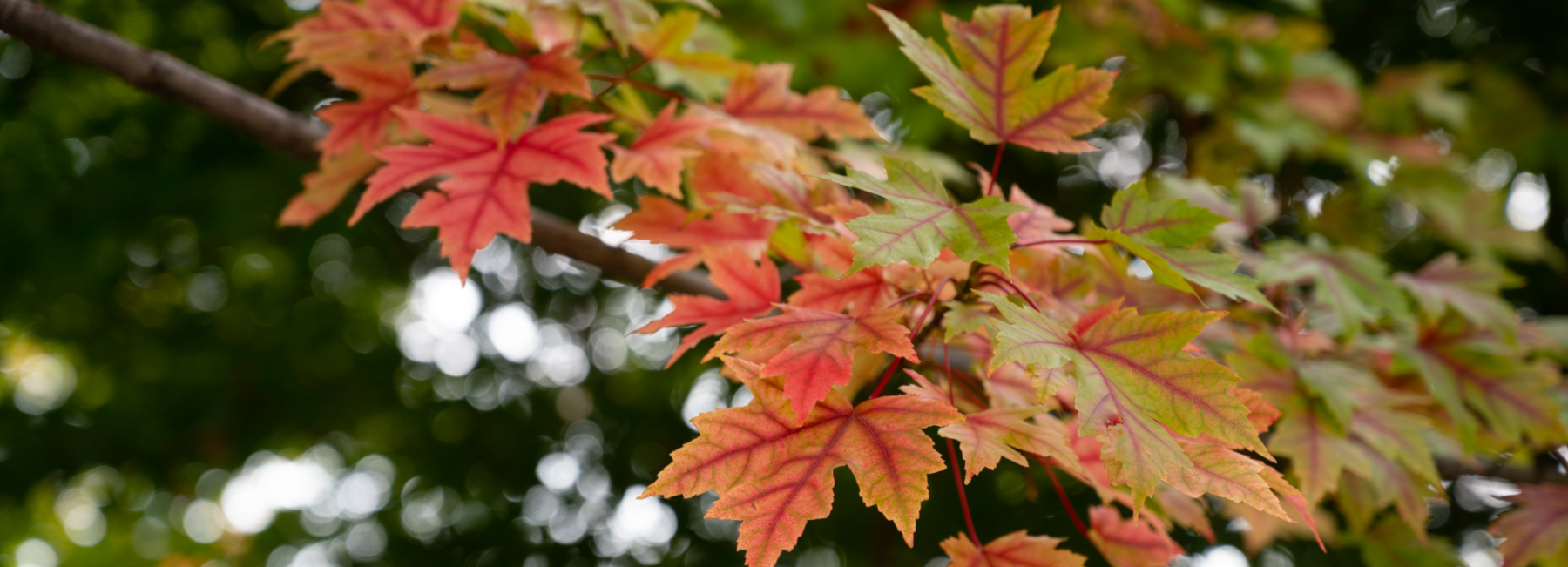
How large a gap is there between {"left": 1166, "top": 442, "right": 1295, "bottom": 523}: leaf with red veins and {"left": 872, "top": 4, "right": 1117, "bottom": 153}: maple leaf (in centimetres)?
42

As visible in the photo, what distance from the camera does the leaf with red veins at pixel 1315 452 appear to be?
50.5 inches

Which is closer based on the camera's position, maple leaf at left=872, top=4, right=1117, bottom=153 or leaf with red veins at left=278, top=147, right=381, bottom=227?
maple leaf at left=872, top=4, right=1117, bottom=153

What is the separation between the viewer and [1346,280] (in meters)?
1.54

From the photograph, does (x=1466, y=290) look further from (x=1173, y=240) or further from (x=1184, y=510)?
(x=1173, y=240)

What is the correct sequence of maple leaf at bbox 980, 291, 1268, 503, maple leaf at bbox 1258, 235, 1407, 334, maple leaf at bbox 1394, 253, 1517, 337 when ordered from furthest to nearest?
maple leaf at bbox 1394, 253, 1517, 337 < maple leaf at bbox 1258, 235, 1407, 334 < maple leaf at bbox 980, 291, 1268, 503

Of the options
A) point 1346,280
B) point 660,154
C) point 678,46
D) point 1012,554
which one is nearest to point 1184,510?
point 1012,554

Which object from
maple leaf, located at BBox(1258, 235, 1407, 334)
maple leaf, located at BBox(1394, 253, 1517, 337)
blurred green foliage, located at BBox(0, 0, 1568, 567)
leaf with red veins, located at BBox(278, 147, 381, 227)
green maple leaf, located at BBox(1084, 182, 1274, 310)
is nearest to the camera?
green maple leaf, located at BBox(1084, 182, 1274, 310)

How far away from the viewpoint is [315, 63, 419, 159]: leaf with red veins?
128cm

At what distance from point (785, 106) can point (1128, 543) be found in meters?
0.95

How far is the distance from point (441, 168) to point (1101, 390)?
37.0 inches

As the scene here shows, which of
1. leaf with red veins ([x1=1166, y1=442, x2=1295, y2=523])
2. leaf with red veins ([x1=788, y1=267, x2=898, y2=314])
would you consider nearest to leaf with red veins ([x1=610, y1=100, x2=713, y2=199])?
leaf with red veins ([x1=788, y1=267, x2=898, y2=314])

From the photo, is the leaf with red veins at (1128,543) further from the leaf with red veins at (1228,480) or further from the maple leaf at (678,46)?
the maple leaf at (678,46)

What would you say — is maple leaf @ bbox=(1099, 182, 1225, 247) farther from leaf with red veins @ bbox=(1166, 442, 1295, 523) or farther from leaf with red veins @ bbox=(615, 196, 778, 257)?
leaf with red veins @ bbox=(615, 196, 778, 257)

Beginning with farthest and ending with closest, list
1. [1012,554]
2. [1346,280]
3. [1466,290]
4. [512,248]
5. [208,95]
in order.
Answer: [512,248], [1466,290], [1346,280], [208,95], [1012,554]
